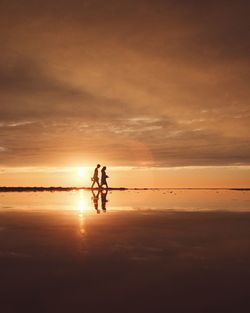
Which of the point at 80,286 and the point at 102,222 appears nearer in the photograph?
the point at 80,286

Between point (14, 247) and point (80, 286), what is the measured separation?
329 cm

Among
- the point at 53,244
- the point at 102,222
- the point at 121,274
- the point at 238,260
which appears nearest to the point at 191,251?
the point at 238,260

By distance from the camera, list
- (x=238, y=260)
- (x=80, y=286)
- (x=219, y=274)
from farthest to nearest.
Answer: (x=238, y=260)
(x=219, y=274)
(x=80, y=286)

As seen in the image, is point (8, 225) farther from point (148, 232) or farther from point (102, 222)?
point (148, 232)

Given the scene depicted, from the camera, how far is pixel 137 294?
4840mm

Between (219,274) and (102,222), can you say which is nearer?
(219,274)

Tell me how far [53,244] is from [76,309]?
13.7 feet

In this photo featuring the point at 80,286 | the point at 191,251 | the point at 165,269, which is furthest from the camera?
the point at 191,251

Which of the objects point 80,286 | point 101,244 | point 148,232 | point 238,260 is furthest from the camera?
point 148,232

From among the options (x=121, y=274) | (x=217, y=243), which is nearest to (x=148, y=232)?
(x=217, y=243)

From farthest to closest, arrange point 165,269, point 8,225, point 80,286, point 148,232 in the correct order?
point 8,225 → point 148,232 → point 165,269 → point 80,286

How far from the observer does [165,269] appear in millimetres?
6098

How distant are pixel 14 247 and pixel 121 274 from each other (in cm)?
313

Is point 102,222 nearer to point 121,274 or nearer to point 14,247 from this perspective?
point 14,247
